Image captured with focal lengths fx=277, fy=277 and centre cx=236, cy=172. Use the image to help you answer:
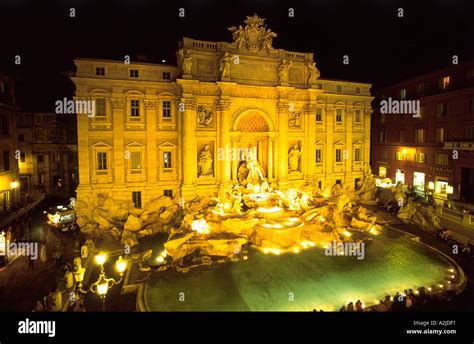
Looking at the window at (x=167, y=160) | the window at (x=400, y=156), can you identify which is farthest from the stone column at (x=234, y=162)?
the window at (x=400, y=156)

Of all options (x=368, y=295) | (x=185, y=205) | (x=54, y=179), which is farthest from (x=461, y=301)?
(x=54, y=179)

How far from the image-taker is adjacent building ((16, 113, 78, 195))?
1308 inches

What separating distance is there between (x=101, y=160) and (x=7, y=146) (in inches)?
371

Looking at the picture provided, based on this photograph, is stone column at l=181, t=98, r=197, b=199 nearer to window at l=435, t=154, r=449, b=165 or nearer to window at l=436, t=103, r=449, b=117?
window at l=436, t=103, r=449, b=117

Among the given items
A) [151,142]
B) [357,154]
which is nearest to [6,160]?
[151,142]

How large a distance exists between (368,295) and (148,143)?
1918 cm

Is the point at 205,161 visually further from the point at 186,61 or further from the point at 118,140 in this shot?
the point at 186,61

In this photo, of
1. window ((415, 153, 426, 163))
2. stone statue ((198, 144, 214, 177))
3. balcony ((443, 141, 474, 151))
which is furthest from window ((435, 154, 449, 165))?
stone statue ((198, 144, 214, 177))

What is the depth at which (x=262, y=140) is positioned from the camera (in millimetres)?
27359

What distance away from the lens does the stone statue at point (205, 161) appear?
24391 millimetres

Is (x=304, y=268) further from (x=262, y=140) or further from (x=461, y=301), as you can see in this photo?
(x=262, y=140)

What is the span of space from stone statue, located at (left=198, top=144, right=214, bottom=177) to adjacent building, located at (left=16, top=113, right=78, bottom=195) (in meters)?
21.0

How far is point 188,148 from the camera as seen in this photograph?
2367cm

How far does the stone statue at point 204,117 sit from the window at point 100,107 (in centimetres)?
765
